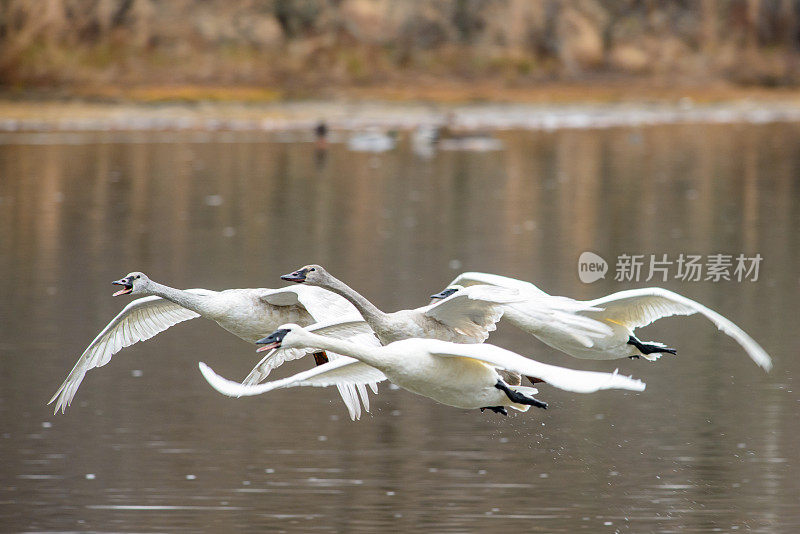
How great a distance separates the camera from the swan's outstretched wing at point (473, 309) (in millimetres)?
11305

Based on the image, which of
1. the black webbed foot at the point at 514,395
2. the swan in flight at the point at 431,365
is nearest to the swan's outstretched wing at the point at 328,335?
the swan in flight at the point at 431,365

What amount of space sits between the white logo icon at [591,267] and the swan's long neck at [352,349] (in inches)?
563

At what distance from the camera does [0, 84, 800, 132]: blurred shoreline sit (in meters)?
74.4

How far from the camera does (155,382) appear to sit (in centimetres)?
1761

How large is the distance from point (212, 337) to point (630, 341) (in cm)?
891

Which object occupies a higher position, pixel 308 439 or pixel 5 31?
pixel 5 31

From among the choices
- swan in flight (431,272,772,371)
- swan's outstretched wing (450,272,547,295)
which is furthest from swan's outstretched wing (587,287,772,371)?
swan's outstretched wing (450,272,547,295)

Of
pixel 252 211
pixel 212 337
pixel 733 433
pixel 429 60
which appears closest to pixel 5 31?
pixel 429 60

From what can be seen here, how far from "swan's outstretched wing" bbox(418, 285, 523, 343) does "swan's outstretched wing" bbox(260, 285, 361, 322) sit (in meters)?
0.66

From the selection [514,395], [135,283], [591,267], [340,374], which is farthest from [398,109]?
[514,395]

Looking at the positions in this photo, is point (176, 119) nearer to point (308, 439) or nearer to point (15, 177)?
point (15, 177)

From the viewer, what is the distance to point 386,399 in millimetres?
16859

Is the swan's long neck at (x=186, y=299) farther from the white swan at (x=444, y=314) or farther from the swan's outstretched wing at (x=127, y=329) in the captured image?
the white swan at (x=444, y=314)

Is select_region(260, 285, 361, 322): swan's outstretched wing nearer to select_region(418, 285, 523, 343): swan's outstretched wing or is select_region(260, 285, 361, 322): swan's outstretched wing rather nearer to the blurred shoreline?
select_region(418, 285, 523, 343): swan's outstretched wing
